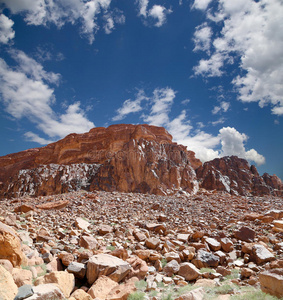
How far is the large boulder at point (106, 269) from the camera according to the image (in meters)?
4.19

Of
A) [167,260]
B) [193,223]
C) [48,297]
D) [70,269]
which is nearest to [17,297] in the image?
[48,297]

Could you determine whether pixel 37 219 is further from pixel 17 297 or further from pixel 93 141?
pixel 93 141

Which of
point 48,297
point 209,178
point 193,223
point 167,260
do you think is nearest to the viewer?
point 48,297

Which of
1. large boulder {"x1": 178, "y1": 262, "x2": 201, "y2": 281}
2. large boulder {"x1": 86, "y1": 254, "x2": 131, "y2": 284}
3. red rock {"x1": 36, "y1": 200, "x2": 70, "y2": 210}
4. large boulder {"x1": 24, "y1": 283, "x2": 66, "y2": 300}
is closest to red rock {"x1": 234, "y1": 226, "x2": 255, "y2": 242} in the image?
large boulder {"x1": 178, "y1": 262, "x2": 201, "y2": 281}

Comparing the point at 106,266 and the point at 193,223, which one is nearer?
the point at 106,266

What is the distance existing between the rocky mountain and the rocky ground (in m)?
29.4

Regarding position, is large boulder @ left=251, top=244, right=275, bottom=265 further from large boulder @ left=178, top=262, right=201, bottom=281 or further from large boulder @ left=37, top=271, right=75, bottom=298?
large boulder @ left=37, top=271, right=75, bottom=298

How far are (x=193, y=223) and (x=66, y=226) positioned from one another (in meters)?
5.80

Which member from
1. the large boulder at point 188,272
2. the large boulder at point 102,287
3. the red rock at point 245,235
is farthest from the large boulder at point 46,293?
the red rock at point 245,235

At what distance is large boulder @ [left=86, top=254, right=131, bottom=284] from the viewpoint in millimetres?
4191

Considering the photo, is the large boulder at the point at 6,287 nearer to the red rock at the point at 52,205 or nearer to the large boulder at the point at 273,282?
the large boulder at the point at 273,282

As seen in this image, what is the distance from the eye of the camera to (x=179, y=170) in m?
41.7

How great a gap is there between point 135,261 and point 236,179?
5533 centimetres

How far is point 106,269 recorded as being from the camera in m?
4.24
